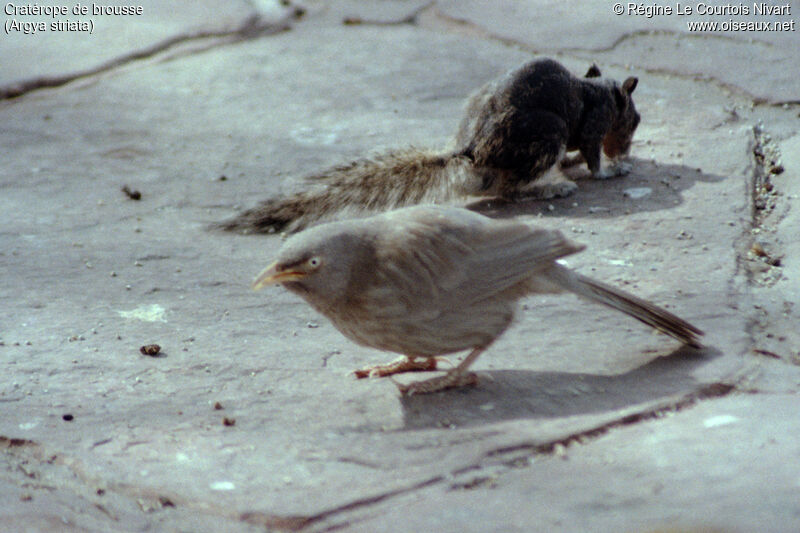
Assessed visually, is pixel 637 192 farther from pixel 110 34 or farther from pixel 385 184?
pixel 110 34

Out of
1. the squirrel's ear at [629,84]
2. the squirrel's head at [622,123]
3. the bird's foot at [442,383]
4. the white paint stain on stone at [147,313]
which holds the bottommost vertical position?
the white paint stain on stone at [147,313]

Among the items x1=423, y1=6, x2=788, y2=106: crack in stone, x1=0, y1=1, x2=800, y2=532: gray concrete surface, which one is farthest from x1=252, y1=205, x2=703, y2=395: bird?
x1=423, y1=6, x2=788, y2=106: crack in stone

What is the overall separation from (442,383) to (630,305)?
28.0 inches

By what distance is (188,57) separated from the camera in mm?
7406

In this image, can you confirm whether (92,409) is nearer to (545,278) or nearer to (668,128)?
(545,278)

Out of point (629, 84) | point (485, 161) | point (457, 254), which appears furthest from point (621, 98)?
point (457, 254)

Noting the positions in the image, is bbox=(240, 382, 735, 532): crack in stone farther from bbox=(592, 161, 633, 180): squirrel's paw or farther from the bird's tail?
bbox=(592, 161, 633, 180): squirrel's paw

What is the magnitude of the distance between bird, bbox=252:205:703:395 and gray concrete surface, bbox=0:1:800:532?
17 cm

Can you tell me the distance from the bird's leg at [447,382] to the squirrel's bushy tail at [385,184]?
1.85 m

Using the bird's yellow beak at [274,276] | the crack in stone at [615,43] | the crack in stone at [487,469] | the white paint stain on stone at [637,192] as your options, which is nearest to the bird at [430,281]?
the bird's yellow beak at [274,276]

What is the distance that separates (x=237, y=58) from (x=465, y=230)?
4.57 metres

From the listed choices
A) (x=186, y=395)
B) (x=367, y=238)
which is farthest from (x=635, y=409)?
(x=186, y=395)

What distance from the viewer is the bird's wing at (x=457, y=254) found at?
3.15 meters

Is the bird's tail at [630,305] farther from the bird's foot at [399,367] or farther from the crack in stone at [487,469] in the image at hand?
the bird's foot at [399,367]
